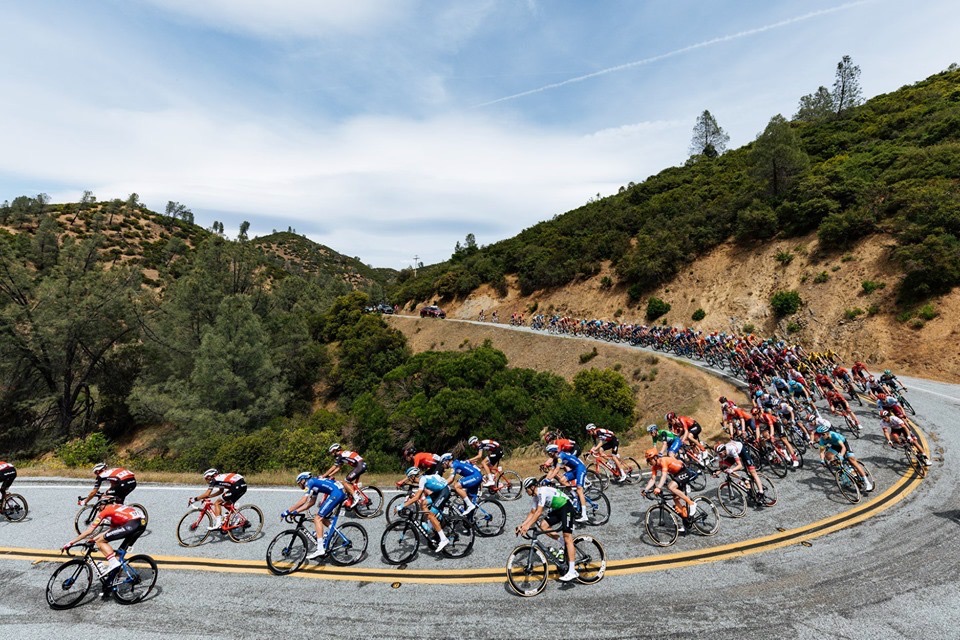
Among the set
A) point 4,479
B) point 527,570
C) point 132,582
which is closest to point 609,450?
point 527,570

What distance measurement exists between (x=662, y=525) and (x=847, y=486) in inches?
208

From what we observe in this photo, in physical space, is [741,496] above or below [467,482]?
below

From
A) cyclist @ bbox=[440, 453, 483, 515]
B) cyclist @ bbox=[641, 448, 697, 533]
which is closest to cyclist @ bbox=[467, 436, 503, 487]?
cyclist @ bbox=[440, 453, 483, 515]

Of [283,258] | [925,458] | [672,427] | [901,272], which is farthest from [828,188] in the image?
[283,258]

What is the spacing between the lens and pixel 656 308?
3856cm

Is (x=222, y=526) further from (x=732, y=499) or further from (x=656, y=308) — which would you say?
(x=656, y=308)

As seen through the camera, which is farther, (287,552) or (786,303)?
(786,303)

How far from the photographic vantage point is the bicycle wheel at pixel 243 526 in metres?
8.59

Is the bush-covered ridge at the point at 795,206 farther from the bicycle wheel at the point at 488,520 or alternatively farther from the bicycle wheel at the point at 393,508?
the bicycle wheel at the point at 393,508

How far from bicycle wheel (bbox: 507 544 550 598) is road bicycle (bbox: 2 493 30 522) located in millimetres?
12801

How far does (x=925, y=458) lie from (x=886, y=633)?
7881mm

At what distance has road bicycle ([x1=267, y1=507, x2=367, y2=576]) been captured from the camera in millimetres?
7406

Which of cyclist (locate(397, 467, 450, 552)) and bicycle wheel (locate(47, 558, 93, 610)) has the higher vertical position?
cyclist (locate(397, 467, 450, 552))

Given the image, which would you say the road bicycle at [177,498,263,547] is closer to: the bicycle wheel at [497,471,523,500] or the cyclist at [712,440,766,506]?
the bicycle wheel at [497,471,523,500]
